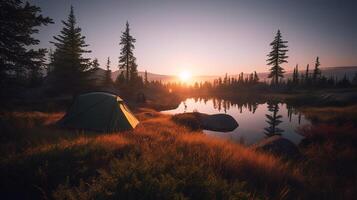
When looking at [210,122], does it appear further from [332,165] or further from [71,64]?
[71,64]

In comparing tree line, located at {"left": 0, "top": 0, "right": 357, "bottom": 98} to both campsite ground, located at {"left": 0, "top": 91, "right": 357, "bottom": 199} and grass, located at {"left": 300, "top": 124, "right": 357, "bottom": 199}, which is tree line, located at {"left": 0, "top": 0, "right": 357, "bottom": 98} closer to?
campsite ground, located at {"left": 0, "top": 91, "right": 357, "bottom": 199}

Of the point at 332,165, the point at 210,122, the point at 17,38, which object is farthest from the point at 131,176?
the point at 210,122

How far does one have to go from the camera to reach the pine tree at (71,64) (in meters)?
22.7

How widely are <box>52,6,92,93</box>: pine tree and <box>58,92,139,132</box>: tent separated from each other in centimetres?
1474

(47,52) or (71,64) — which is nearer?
(47,52)

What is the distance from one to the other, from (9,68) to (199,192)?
46.2ft

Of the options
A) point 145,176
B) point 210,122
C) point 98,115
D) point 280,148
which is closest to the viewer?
point 145,176

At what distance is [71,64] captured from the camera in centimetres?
2253

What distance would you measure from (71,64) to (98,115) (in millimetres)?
16513

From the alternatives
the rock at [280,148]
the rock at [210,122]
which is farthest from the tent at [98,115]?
the rock at [280,148]

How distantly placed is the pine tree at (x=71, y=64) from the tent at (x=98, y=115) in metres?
14.7

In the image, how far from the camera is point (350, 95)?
86.0ft

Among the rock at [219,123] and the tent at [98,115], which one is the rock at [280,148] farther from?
the rock at [219,123]

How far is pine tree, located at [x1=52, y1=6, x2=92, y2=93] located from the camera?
22670mm
